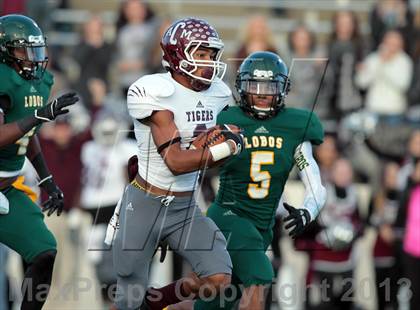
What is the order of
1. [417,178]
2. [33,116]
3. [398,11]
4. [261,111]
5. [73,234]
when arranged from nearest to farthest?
[33,116]
[261,111]
[417,178]
[73,234]
[398,11]

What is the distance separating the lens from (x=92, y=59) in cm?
1323

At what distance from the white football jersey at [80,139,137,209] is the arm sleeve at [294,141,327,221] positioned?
3469 millimetres

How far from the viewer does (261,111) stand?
330 inches

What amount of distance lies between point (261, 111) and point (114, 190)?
11.5 ft

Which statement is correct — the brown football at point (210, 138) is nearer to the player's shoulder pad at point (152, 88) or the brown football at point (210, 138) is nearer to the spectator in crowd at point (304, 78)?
the player's shoulder pad at point (152, 88)

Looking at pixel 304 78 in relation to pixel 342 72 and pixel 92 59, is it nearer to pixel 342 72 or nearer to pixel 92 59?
pixel 342 72

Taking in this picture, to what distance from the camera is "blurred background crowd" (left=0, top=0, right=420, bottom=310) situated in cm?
1145

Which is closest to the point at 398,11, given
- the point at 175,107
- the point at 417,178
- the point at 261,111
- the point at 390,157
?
the point at 390,157

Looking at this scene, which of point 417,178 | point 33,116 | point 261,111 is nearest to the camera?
point 33,116

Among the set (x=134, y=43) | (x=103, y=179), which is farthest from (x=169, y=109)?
(x=134, y=43)

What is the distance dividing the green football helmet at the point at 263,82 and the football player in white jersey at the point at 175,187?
486 millimetres

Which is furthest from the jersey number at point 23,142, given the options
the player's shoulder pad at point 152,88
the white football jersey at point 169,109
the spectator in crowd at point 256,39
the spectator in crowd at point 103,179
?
the spectator in crowd at point 256,39

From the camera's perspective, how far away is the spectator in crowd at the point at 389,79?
41.3 feet

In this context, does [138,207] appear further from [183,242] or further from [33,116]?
[33,116]
